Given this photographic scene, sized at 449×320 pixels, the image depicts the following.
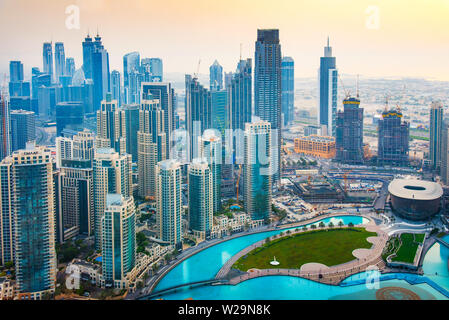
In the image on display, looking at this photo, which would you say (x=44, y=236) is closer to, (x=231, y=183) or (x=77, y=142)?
(x=77, y=142)

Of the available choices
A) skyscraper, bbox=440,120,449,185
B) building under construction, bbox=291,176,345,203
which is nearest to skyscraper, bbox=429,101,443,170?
skyscraper, bbox=440,120,449,185

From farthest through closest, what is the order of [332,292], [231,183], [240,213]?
[231,183] < [240,213] < [332,292]

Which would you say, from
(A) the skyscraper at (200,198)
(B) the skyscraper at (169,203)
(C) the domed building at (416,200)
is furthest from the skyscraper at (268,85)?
(B) the skyscraper at (169,203)

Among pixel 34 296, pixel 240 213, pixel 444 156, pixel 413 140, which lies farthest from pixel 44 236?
pixel 413 140

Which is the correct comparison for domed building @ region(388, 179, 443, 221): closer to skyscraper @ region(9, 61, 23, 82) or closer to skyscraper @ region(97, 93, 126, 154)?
skyscraper @ region(97, 93, 126, 154)

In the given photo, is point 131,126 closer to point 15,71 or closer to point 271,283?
point 15,71
